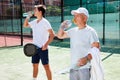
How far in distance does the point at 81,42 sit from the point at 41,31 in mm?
2011

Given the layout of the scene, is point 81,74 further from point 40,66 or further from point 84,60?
point 40,66

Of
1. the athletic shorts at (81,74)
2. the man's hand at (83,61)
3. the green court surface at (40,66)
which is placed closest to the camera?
the man's hand at (83,61)

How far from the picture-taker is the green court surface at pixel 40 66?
758 cm

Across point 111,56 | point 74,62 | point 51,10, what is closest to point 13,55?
point 111,56

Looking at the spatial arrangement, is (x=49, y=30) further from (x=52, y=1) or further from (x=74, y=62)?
(x=52, y=1)

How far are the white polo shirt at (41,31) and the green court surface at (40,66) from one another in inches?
63.0

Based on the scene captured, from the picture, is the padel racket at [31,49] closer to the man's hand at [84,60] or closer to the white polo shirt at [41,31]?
the white polo shirt at [41,31]

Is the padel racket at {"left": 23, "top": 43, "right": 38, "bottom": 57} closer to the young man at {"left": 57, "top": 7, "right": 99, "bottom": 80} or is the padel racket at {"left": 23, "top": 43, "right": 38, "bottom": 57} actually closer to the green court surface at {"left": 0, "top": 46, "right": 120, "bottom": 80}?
the green court surface at {"left": 0, "top": 46, "right": 120, "bottom": 80}

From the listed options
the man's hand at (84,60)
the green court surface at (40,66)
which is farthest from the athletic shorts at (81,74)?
the green court surface at (40,66)

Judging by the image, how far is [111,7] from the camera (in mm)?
14180

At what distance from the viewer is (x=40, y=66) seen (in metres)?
8.86

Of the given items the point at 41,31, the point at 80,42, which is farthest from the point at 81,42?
the point at 41,31

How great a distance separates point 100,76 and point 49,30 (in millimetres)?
2287

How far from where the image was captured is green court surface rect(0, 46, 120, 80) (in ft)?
24.9
